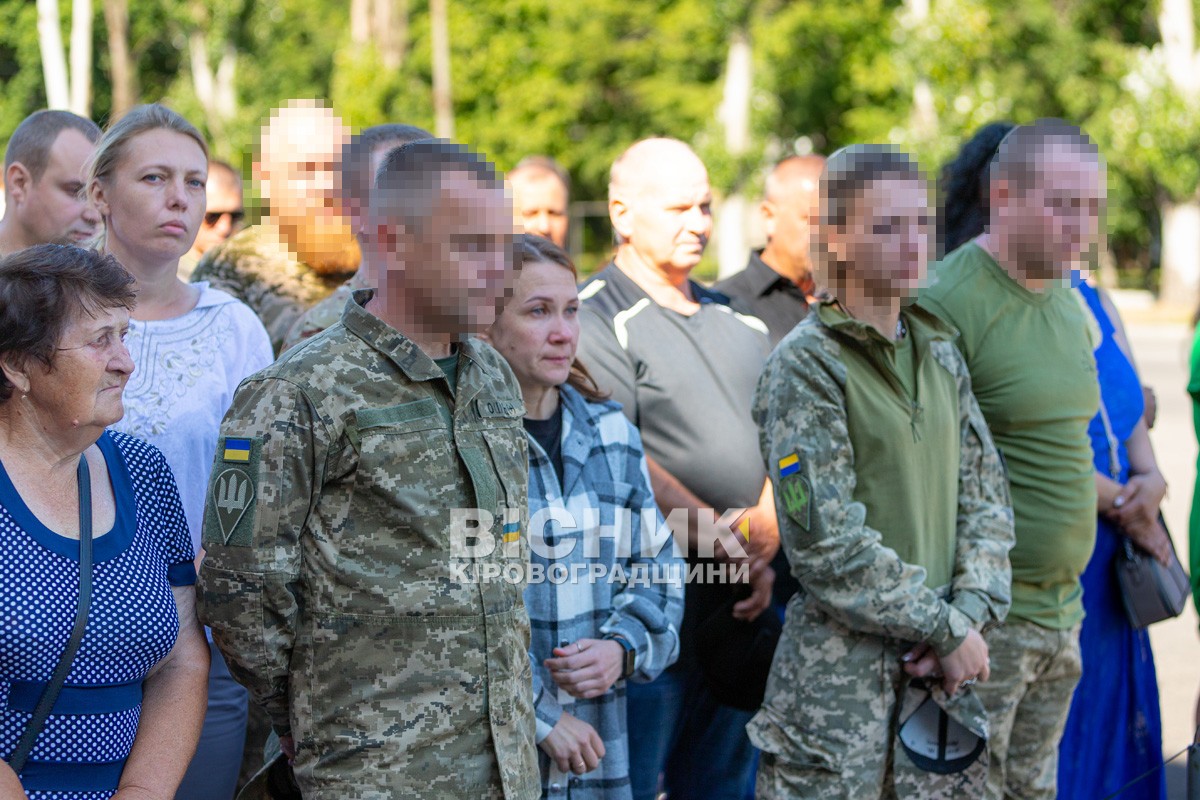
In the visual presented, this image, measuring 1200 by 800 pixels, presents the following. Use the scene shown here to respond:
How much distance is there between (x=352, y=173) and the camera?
3045mm

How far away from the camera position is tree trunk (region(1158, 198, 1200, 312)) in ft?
82.0

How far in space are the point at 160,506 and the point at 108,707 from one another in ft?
1.21

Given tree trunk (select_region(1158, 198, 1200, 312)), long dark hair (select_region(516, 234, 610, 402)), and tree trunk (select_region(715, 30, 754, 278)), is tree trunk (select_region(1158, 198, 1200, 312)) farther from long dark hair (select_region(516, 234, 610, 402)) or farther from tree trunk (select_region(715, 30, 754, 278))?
long dark hair (select_region(516, 234, 610, 402))

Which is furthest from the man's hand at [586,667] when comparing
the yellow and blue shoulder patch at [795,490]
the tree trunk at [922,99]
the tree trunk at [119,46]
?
the tree trunk at [119,46]

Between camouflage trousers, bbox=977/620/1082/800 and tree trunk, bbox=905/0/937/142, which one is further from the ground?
tree trunk, bbox=905/0/937/142

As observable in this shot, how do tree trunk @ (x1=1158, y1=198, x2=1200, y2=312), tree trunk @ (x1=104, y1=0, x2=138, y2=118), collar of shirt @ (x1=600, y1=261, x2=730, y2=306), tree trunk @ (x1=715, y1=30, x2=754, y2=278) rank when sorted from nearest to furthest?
collar of shirt @ (x1=600, y1=261, x2=730, y2=306) → tree trunk @ (x1=104, y1=0, x2=138, y2=118) → tree trunk @ (x1=1158, y1=198, x2=1200, y2=312) → tree trunk @ (x1=715, y1=30, x2=754, y2=278)

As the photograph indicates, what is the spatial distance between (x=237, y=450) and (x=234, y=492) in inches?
2.8

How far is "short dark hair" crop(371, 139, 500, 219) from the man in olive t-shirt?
1.69 metres

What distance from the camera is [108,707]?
6.95ft

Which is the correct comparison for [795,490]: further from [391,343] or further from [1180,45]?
[1180,45]

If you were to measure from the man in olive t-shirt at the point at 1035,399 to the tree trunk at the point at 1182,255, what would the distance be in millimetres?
23751

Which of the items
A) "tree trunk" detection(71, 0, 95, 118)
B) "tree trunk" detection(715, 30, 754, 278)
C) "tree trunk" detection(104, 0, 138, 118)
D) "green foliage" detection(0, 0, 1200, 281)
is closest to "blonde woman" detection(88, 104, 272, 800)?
"tree trunk" detection(71, 0, 95, 118)

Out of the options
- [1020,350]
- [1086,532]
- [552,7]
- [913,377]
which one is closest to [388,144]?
[913,377]

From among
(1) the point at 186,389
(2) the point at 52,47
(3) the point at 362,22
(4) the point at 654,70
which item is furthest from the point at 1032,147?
(4) the point at 654,70
